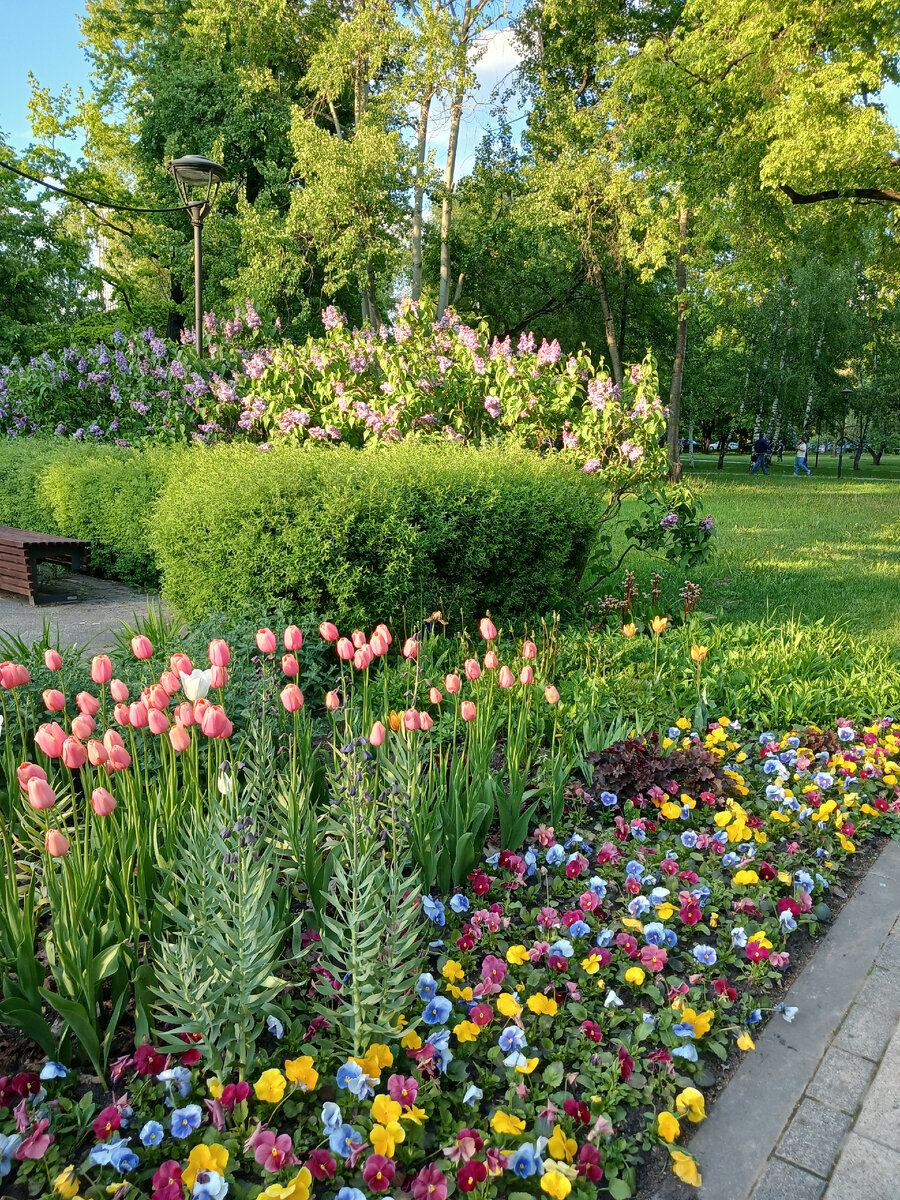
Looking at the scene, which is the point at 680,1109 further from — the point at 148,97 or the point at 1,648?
the point at 148,97

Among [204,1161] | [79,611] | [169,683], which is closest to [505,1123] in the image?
[204,1161]

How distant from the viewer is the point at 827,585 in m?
7.70

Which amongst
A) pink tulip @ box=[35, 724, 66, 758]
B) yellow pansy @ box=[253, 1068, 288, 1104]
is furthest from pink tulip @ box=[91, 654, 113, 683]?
yellow pansy @ box=[253, 1068, 288, 1104]

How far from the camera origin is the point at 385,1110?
5.62 feet

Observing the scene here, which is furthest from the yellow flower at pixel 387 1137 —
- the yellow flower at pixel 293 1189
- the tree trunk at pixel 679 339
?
the tree trunk at pixel 679 339

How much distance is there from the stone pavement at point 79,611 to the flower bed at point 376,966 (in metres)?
2.57

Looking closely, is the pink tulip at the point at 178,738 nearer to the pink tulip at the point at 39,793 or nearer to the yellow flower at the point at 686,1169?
the pink tulip at the point at 39,793

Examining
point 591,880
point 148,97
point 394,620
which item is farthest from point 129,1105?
point 148,97

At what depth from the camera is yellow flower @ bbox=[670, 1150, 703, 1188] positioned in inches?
66.3

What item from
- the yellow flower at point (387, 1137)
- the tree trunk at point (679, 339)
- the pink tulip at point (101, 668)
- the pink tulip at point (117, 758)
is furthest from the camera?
the tree trunk at point (679, 339)

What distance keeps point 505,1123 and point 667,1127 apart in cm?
36

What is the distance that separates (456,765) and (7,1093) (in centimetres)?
146

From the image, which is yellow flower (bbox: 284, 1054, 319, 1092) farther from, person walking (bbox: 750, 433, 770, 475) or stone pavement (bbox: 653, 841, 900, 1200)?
person walking (bbox: 750, 433, 770, 475)

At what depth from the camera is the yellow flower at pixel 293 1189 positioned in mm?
1515
